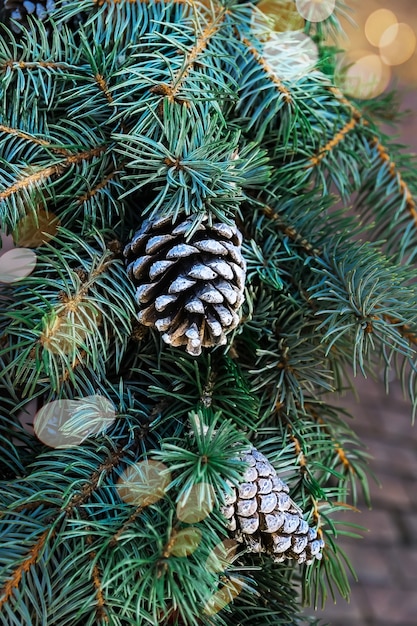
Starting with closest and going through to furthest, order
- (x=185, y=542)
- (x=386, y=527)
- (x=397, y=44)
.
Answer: (x=185, y=542), (x=386, y=527), (x=397, y=44)

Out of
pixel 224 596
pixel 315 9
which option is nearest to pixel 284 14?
pixel 315 9

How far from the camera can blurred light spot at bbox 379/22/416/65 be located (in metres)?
1.02

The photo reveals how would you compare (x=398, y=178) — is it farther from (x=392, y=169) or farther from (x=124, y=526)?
(x=124, y=526)

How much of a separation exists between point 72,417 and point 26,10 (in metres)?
0.23

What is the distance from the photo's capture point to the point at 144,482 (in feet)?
0.91

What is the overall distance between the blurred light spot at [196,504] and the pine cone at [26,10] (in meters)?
0.26

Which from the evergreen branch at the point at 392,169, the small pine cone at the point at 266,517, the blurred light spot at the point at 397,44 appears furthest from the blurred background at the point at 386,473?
the small pine cone at the point at 266,517

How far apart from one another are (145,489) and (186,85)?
0.20 m

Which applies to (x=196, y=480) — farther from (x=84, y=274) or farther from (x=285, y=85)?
(x=285, y=85)

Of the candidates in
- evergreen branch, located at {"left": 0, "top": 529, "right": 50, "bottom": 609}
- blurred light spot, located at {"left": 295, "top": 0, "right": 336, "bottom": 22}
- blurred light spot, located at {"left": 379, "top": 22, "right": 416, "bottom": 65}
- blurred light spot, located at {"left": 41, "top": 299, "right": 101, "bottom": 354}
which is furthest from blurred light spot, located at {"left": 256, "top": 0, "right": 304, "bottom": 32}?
blurred light spot, located at {"left": 379, "top": 22, "right": 416, "bottom": 65}

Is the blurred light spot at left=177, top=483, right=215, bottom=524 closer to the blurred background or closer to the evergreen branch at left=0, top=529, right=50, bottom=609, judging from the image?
the evergreen branch at left=0, top=529, right=50, bottom=609

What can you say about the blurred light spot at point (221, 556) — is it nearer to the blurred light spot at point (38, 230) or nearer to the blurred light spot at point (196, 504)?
the blurred light spot at point (196, 504)

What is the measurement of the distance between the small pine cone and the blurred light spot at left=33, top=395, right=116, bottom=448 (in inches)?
2.9

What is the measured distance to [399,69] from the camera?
39.8 inches
